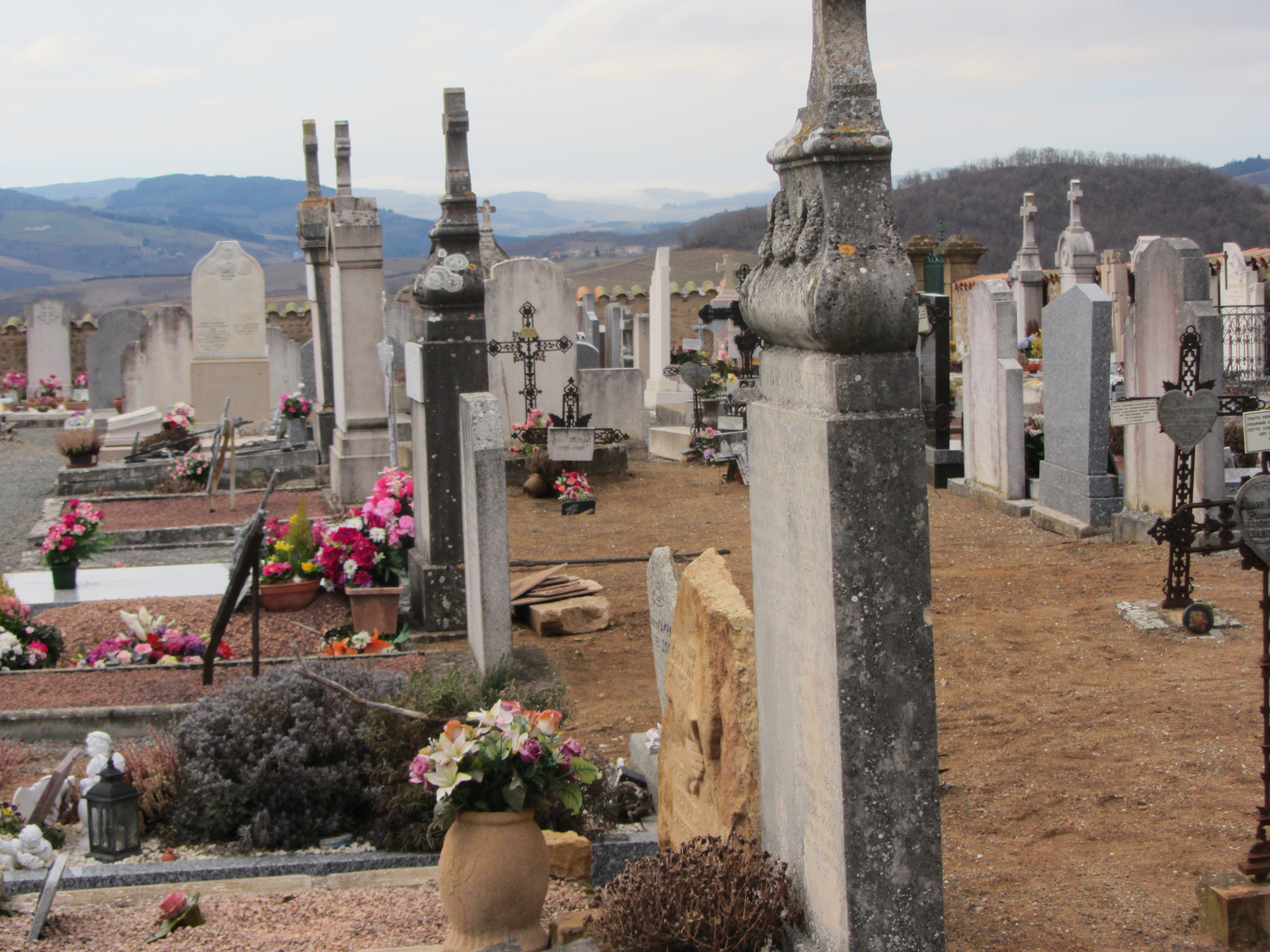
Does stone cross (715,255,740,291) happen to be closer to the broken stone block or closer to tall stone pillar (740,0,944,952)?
the broken stone block

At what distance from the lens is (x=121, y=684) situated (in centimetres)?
647

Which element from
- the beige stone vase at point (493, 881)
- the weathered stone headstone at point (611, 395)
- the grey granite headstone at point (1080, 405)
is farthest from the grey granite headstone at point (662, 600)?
the weathered stone headstone at point (611, 395)

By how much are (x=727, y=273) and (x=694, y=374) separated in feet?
39.9

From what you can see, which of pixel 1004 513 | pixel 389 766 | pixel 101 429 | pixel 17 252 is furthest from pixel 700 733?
pixel 17 252

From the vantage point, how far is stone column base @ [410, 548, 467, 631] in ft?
25.7

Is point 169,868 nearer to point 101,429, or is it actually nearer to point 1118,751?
point 1118,751

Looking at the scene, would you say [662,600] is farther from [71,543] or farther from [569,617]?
[71,543]

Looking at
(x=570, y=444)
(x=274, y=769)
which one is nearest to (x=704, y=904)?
(x=274, y=769)

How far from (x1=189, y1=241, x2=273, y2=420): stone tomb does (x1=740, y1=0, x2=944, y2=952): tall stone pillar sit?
53.5ft

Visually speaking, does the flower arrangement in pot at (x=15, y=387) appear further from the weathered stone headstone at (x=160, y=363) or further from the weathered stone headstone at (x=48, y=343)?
the weathered stone headstone at (x=160, y=363)

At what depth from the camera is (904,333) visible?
8.98 feet

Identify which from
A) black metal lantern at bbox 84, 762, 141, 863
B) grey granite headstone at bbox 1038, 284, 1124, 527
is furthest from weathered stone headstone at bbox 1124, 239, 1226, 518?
black metal lantern at bbox 84, 762, 141, 863

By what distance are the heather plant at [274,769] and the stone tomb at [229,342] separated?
45.2 feet

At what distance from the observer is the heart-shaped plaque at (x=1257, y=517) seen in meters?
3.93
